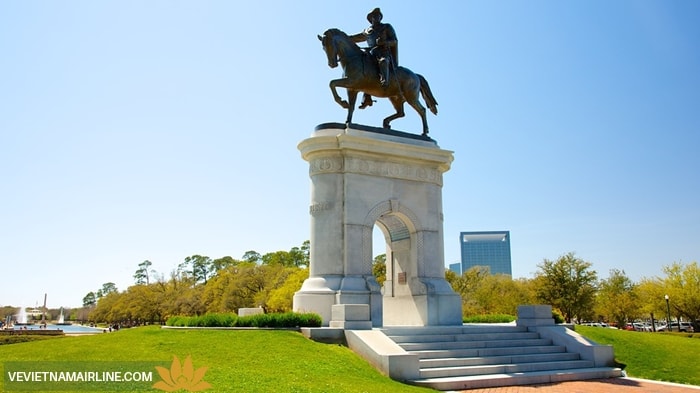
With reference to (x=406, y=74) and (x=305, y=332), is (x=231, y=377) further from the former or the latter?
(x=406, y=74)

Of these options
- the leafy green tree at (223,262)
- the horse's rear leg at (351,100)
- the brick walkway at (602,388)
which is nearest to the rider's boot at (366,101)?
the horse's rear leg at (351,100)

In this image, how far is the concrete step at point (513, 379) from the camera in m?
Result: 13.4

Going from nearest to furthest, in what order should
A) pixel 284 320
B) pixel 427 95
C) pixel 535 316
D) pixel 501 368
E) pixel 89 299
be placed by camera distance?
pixel 501 368 < pixel 284 320 < pixel 535 316 < pixel 427 95 < pixel 89 299

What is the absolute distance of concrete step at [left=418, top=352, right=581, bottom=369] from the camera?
14.7 metres

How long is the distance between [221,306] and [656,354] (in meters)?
60.2

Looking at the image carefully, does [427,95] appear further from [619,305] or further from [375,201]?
[619,305]

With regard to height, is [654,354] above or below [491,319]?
below

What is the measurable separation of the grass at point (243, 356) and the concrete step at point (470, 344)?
2.12 meters

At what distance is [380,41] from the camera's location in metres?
22.2

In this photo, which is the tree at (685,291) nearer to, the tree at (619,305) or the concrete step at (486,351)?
the tree at (619,305)

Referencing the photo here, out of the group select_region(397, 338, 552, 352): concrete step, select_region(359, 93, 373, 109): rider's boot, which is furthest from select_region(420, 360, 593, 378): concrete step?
select_region(359, 93, 373, 109): rider's boot

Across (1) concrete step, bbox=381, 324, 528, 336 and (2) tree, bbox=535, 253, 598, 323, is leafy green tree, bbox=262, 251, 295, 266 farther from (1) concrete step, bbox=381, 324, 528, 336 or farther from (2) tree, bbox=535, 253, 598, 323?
(1) concrete step, bbox=381, 324, 528, 336

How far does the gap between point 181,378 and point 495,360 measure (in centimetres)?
942

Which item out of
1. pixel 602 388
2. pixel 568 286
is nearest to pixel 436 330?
pixel 602 388
